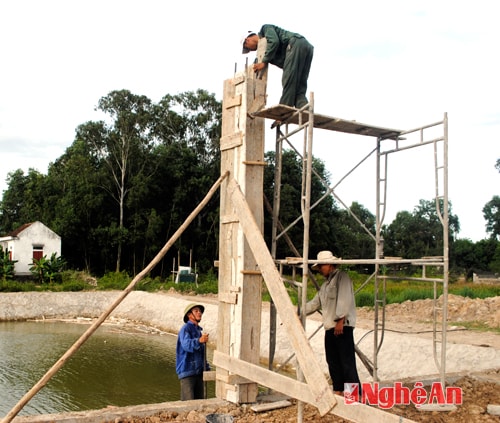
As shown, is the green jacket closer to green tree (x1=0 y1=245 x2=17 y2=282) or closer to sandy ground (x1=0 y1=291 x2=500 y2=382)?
sandy ground (x1=0 y1=291 x2=500 y2=382)

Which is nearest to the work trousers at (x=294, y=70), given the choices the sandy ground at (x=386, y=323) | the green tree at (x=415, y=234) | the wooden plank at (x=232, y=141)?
the wooden plank at (x=232, y=141)

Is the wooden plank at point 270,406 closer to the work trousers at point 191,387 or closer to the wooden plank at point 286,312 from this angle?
the work trousers at point 191,387

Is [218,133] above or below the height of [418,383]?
above

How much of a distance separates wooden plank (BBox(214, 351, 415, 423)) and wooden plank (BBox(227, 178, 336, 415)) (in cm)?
7

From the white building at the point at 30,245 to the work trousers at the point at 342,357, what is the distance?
25.0 meters

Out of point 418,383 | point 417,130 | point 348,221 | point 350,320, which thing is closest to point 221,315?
point 350,320

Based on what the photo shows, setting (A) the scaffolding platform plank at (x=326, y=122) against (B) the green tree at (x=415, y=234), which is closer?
(A) the scaffolding platform plank at (x=326, y=122)

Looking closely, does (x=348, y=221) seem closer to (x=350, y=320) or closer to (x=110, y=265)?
(x=110, y=265)

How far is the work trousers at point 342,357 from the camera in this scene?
5.62 m

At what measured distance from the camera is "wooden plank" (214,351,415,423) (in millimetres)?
3594

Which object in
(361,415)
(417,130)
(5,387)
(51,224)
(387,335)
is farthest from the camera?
(51,224)

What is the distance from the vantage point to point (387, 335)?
12.1 m

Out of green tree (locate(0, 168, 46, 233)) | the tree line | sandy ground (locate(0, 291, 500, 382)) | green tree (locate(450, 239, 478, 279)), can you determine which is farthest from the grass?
green tree (locate(450, 239, 478, 279))

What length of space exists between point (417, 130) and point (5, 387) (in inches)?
350
